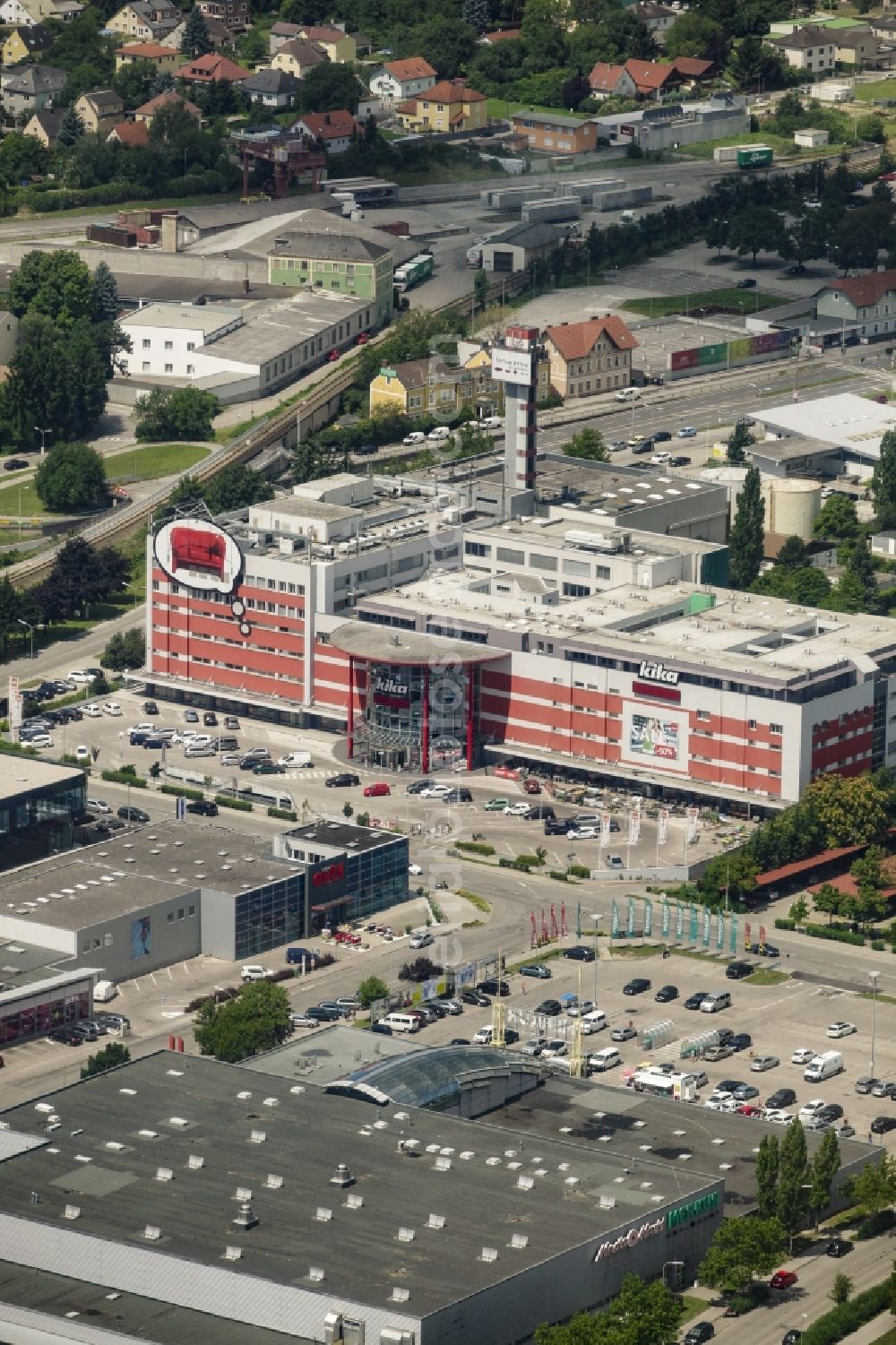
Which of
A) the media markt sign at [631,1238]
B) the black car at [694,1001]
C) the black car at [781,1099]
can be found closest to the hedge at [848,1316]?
the media markt sign at [631,1238]

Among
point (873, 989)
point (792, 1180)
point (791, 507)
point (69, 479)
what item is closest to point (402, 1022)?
point (873, 989)

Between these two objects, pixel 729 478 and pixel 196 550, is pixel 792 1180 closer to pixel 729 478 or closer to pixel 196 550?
pixel 196 550

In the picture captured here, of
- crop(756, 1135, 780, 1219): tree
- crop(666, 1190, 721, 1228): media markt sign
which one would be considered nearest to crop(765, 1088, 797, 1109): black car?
crop(756, 1135, 780, 1219): tree

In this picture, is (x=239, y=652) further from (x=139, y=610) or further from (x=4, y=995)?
(x=4, y=995)

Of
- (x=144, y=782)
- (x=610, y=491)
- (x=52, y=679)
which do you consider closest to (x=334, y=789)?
(x=144, y=782)

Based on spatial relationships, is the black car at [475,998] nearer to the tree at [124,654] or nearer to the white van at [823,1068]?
the white van at [823,1068]

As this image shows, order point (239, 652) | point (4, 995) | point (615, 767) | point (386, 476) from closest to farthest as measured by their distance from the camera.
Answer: point (4, 995)
point (615, 767)
point (239, 652)
point (386, 476)

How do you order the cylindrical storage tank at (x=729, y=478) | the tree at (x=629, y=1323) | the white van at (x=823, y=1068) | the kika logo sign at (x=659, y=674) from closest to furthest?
the tree at (x=629, y=1323), the white van at (x=823, y=1068), the kika logo sign at (x=659, y=674), the cylindrical storage tank at (x=729, y=478)
